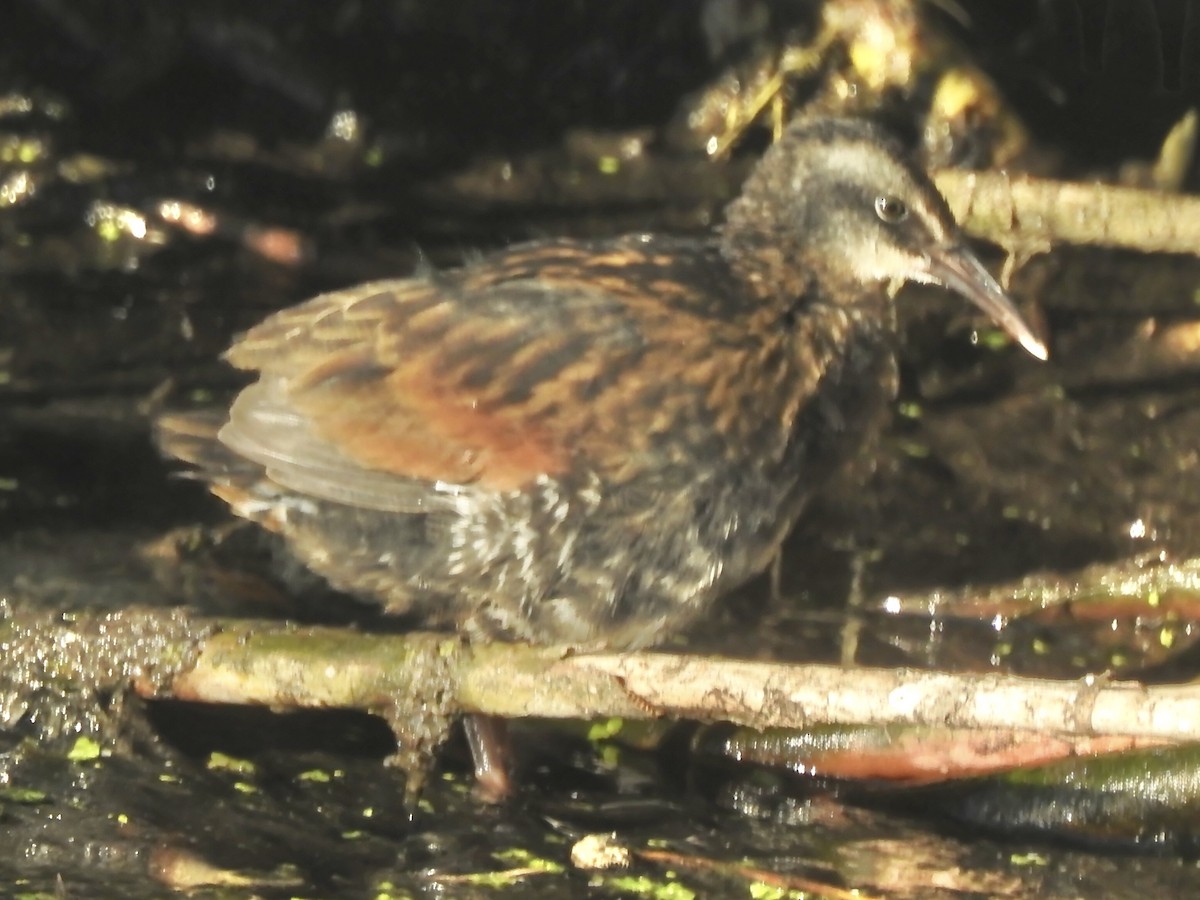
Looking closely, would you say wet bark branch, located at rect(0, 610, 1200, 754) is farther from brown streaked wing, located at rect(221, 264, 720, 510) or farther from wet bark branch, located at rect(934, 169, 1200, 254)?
wet bark branch, located at rect(934, 169, 1200, 254)

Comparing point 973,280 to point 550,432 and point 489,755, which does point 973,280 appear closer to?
point 550,432

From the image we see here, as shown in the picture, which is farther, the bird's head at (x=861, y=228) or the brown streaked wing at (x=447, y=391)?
the bird's head at (x=861, y=228)

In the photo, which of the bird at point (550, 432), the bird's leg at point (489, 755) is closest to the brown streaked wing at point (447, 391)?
the bird at point (550, 432)

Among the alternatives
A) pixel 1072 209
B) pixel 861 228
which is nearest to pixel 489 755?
pixel 861 228

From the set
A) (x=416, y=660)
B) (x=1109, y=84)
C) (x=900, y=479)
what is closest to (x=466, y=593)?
(x=416, y=660)

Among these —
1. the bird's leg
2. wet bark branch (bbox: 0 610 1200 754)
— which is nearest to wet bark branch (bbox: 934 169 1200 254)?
the bird's leg

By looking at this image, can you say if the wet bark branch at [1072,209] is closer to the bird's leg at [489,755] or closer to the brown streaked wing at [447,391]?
the brown streaked wing at [447,391]
